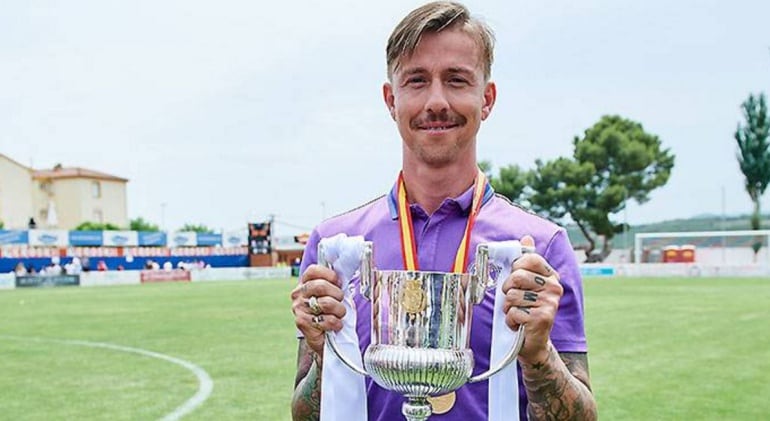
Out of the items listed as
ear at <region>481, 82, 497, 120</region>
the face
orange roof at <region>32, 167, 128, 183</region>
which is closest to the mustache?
the face

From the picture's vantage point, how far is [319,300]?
65.8 inches

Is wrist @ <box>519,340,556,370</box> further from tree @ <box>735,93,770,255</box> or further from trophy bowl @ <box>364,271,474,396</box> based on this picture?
tree @ <box>735,93,770,255</box>

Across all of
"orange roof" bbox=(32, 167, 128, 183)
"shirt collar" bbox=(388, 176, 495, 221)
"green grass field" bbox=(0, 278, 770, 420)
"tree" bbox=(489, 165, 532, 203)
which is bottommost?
"green grass field" bbox=(0, 278, 770, 420)

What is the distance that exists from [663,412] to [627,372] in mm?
1941

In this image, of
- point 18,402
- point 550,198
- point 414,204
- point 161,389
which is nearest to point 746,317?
point 161,389

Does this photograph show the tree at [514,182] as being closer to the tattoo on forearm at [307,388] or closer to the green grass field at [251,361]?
the green grass field at [251,361]

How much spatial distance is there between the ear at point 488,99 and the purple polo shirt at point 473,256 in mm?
182

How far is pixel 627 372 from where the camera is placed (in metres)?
8.65

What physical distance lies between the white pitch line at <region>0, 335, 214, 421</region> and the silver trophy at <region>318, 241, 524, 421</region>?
18.0ft

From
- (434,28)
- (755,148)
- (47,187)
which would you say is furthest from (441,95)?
(47,187)

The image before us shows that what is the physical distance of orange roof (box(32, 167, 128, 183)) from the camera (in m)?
73.3

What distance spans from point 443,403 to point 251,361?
8.36m

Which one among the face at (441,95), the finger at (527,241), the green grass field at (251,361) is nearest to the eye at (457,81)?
the face at (441,95)

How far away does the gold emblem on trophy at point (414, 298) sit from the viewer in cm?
161
